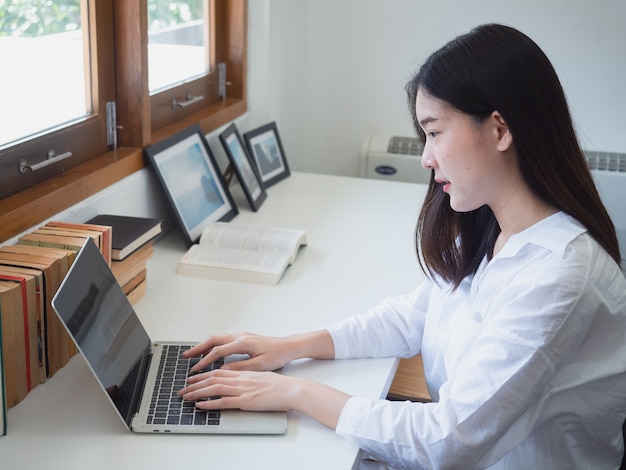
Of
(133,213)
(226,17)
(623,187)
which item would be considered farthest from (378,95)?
(133,213)

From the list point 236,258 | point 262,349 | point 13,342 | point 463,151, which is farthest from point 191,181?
point 463,151

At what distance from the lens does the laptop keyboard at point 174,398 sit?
1.20m

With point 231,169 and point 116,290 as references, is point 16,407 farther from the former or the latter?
point 231,169

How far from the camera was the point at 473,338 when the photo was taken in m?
1.24

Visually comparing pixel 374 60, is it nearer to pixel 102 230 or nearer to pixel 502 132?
pixel 102 230

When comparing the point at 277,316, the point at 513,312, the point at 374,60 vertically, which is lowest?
the point at 277,316

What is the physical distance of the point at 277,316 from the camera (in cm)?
160

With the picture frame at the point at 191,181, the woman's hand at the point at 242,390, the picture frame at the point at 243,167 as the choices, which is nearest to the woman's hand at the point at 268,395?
the woman's hand at the point at 242,390

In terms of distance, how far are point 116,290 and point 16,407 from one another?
0.25m

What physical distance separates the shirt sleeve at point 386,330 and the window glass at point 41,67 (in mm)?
765

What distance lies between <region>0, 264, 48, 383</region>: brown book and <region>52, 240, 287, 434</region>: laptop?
85 mm

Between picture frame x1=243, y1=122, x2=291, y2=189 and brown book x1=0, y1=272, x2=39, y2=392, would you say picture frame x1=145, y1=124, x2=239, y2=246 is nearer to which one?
picture frame x1=243, y1=122, x2=291, y2=189

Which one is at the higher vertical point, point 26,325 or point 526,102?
point 526,102

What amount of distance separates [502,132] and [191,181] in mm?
1085
